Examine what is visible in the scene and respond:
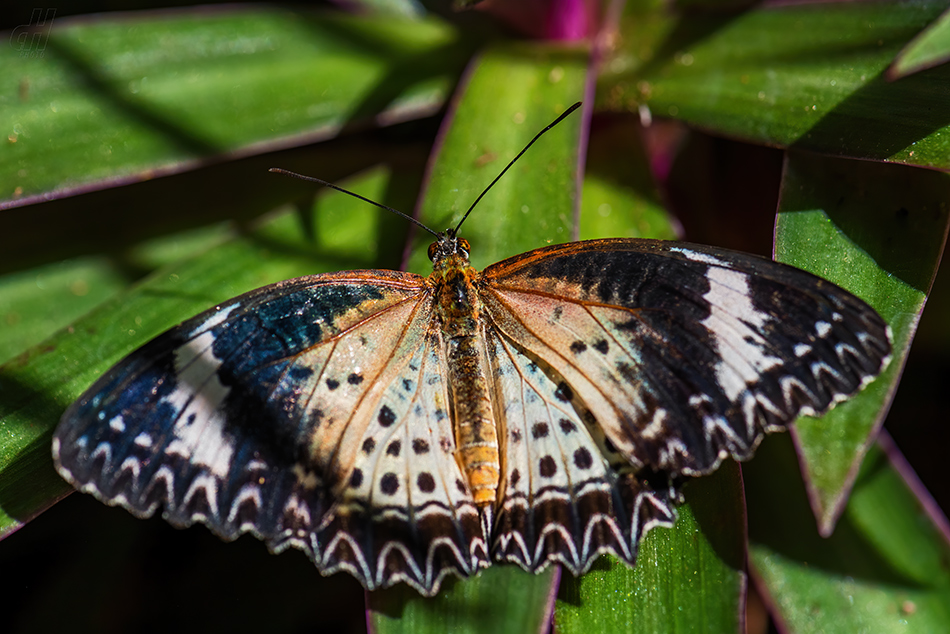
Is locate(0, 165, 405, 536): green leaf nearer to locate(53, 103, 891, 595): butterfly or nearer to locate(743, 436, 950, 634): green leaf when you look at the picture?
locate(53, 103, 891, 595): butterfly

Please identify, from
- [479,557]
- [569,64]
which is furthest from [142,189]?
[479,557]

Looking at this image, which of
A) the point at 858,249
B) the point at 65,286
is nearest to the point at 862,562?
the point at 858,249

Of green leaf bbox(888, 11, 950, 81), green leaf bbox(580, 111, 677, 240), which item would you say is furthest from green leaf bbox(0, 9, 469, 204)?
green leaf bbox(888, 11, 950, 81)

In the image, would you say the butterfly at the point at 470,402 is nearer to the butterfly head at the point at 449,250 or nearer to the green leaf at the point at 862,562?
the butterfly head at the point at 449,250

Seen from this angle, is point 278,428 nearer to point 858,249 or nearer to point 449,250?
point 449,250

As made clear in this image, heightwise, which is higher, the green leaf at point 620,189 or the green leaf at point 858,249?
the green leaf at point 620,189

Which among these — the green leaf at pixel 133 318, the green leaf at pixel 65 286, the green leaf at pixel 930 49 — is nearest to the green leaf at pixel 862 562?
the green leaf at pixel 930 49
